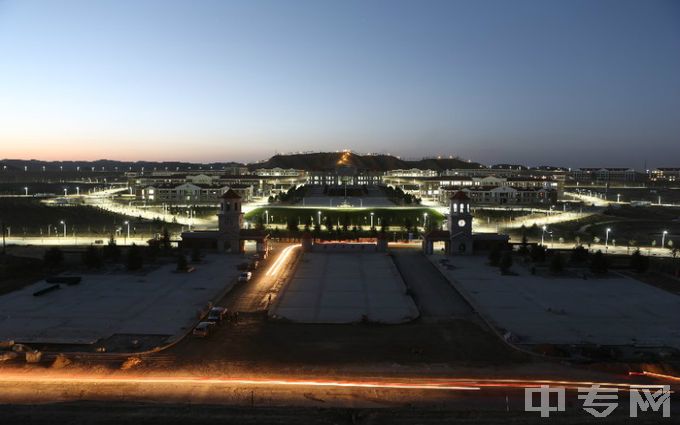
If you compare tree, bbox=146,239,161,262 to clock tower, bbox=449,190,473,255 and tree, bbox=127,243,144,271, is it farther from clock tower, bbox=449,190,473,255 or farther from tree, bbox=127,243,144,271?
clock tower, bbox=449,190,473,255

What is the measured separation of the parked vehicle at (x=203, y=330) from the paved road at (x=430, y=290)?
7714 mm

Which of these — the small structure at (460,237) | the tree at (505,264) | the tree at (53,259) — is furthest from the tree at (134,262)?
the tree at (505,264)

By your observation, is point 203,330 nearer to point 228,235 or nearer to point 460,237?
point 228,235

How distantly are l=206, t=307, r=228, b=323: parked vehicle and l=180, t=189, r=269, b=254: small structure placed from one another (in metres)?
13.9

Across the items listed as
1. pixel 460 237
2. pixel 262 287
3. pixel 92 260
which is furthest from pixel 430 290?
pixel 92 260

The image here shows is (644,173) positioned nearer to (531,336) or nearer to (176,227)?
(176,227)

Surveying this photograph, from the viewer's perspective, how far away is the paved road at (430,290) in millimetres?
20766

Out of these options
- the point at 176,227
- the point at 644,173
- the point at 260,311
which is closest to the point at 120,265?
the point at 260,311

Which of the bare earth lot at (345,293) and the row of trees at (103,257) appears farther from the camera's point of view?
the row of trees at (103,257)

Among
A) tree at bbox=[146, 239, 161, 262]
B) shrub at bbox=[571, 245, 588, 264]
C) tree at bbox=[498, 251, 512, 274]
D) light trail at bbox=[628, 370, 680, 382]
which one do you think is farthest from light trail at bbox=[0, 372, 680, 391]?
shrub at bbox=[571, 245, 588, 264]

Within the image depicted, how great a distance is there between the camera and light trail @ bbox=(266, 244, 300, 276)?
28359mm

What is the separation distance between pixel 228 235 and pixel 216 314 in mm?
15206

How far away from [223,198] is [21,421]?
2372 centimetres

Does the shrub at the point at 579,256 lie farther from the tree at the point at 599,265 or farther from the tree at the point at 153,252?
the tree at the point at 153,252
